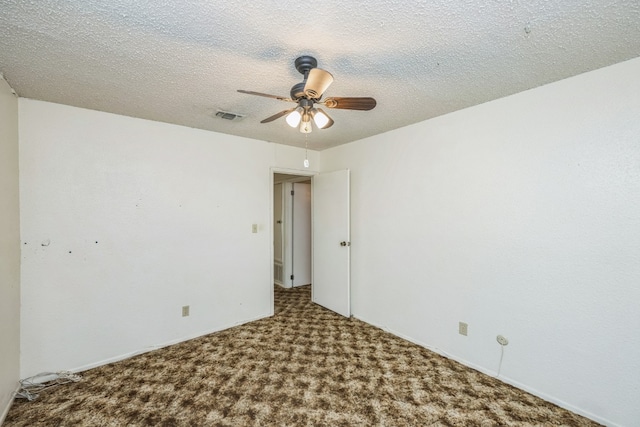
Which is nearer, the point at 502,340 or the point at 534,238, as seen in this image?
the point at 534,238

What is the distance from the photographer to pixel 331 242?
3877 mm

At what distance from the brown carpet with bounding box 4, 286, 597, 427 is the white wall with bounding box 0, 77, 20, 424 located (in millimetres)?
273

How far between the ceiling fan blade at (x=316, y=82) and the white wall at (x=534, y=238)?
1659 millimetres

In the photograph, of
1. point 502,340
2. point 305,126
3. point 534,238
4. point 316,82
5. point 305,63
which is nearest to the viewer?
point 316,82

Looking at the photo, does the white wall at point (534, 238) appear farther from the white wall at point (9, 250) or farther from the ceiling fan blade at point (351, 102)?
the white wall at point (9, 250)

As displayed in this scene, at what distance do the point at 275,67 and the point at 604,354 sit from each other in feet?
9.22

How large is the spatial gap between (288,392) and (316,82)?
217 centimetres

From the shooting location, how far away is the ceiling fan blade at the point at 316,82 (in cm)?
138

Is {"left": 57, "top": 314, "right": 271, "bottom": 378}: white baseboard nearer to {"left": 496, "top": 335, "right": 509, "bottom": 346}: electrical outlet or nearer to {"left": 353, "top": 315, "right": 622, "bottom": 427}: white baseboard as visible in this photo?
{"left": 353, "top": 315, "right": 622, "bottom": 427}: white baseboard

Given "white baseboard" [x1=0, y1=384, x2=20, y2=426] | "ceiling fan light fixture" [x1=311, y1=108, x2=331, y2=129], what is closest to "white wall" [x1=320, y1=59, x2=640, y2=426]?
"ceiling fan light fixture" [x1=311, y1=108, x2=331, y2=129]

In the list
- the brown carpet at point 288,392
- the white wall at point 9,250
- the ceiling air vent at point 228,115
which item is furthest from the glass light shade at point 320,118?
the white wall at point 9,250

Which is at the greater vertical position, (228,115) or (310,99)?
(228,115)

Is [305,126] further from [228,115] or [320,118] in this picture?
[228,115]

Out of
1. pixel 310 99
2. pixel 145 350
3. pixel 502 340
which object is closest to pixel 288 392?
pixel 145 350
